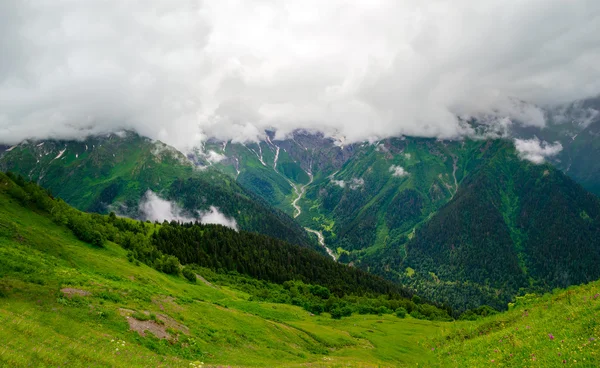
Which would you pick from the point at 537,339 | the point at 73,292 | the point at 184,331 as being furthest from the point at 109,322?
the point at 537,339

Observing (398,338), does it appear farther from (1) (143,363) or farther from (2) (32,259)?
(2) (32,259)

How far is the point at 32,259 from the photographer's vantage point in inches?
1484

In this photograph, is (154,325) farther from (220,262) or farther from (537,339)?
(220,262)

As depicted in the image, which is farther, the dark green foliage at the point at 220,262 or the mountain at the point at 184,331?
the dark green foliage at the point at 220,262

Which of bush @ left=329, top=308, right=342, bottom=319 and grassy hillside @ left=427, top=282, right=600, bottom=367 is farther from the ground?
grassy hillside @ left=427, top=282, right=600, bottom=367

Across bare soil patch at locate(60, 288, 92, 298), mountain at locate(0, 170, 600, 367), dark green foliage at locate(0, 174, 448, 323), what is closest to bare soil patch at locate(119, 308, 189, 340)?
mountain at locate(0, 170, 600, 367)

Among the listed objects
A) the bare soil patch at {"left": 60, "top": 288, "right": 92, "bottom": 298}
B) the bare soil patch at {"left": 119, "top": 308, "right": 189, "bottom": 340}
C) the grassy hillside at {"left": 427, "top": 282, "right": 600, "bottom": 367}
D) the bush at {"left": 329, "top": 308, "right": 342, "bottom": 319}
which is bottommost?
the bare soil patch at {"left": 119, "top": 308, "right": 189, "bottom": 340}

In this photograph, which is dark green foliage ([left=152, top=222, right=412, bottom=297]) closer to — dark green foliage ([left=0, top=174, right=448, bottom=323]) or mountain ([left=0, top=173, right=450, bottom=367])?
dark green foliage ([left=0, top=174, right=448, bottom=323])

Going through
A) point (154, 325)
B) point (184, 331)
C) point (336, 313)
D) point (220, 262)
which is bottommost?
point (184, 331)

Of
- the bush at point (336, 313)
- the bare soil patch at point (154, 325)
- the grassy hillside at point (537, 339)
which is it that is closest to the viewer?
the grassy hillside at point (537, 339)

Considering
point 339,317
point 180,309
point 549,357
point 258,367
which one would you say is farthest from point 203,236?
point 549,357

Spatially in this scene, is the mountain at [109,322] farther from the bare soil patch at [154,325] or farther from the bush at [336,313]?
the bush at [336,313]

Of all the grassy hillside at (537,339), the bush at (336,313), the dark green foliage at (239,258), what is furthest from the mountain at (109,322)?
the dark green foliage at (239,258)

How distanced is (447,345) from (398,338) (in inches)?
1939
